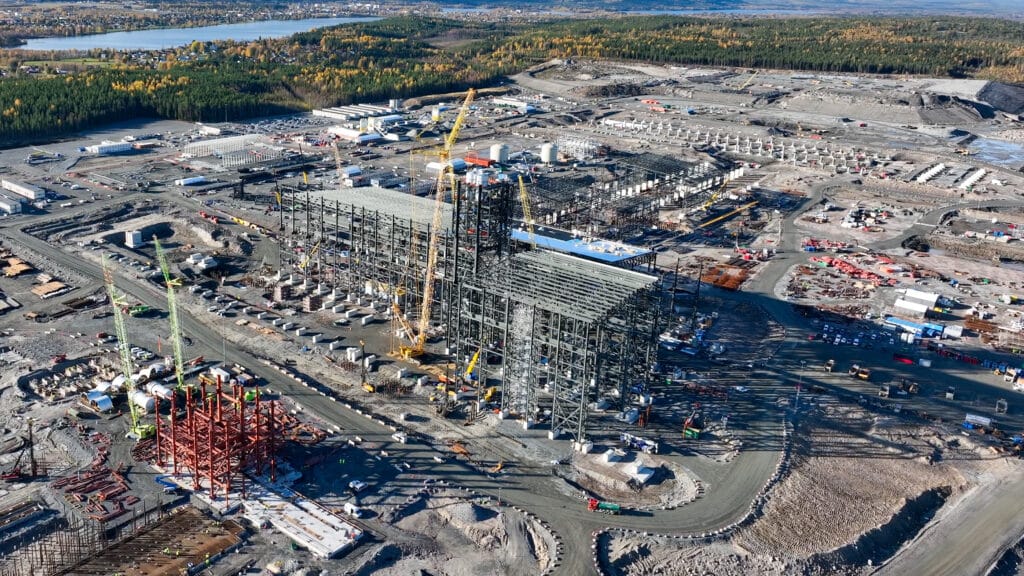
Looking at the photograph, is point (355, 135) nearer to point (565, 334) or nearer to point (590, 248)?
point (590, 248)

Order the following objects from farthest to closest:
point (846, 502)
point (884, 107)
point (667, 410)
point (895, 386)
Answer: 1. point (884, 107)
2. point (895, 386)
3. point (667, 410)
4. point (846, 502)

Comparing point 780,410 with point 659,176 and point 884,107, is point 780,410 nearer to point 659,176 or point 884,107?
point 659,176

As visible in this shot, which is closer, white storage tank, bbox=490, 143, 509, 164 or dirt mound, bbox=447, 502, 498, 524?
dirt mound, bbox=447, 502, 498, 524

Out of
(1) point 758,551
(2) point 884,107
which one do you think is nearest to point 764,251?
(1) point 758,551

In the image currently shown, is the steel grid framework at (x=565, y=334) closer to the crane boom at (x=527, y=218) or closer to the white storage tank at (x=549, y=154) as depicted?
the crane boom at (x=527, y=218)

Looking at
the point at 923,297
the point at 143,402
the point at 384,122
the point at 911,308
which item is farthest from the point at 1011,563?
the point at 384,122

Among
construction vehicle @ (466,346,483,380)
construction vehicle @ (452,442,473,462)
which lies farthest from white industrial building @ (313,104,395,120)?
construction vehicle @ (452,442,473,462)

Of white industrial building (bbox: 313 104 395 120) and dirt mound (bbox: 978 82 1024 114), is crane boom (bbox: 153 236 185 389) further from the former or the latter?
dirt mound (bbox: 978 82 1024 114)
